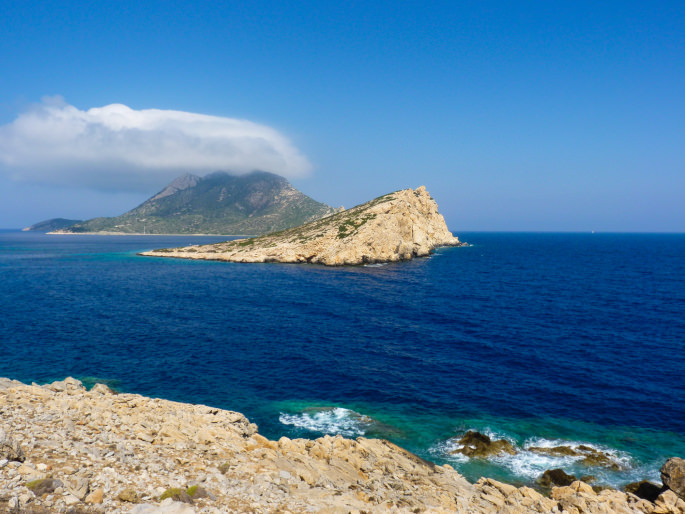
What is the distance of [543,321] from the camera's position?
65.2 meters

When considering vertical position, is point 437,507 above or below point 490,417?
above

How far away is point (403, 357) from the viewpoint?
4928cm

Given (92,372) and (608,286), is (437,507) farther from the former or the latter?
(608,286)

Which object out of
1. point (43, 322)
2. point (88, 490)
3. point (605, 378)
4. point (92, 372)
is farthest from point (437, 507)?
point (43, 322)

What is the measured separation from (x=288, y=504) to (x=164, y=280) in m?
103

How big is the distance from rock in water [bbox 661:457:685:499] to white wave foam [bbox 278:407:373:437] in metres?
19.7

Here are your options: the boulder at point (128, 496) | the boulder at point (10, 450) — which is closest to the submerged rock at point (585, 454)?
the boulder at point (128, 496)

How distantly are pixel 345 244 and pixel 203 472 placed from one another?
12777cm

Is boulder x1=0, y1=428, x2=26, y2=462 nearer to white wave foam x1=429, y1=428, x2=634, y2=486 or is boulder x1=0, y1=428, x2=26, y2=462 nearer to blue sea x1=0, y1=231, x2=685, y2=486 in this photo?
blue sea x1=0, y1=231, x2=685, y2=486

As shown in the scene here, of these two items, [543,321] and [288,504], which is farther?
[543,321]

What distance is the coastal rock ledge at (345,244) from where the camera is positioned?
145m

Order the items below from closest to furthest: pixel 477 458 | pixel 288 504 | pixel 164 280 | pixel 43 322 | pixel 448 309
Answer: pixel 288 504, pixel 477 458, pixel 43 322, pixel 448 309, pixel 164 280

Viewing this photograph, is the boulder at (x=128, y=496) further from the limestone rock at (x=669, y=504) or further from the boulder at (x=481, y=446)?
the limestone rock at (x=669, y=504)

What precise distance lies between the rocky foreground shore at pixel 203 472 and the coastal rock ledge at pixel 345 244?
11686 cm
